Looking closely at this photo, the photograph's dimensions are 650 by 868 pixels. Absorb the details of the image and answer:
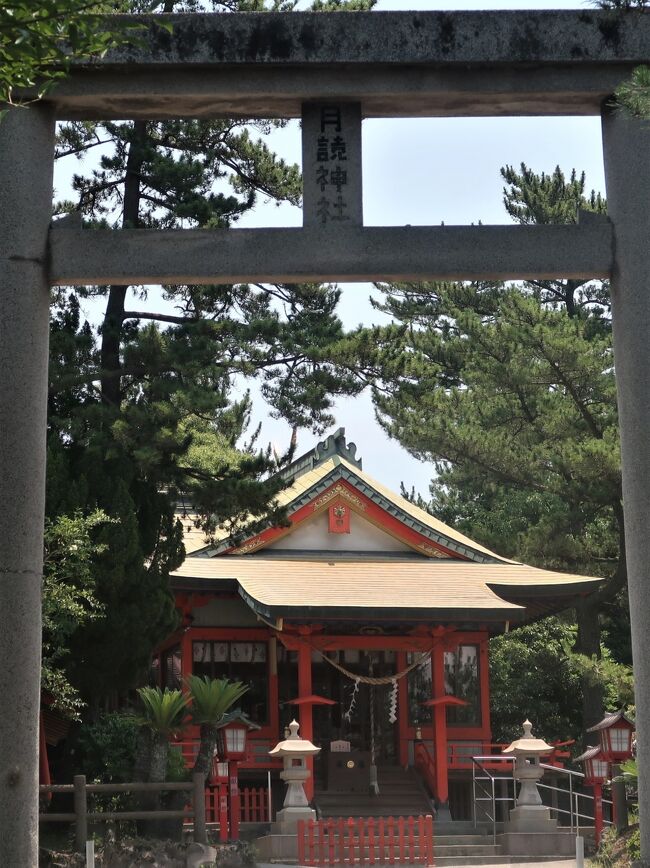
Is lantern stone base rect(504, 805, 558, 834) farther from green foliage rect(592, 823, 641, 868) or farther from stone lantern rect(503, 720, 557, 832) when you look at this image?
green foliage rect(592, 823, 641, 868)

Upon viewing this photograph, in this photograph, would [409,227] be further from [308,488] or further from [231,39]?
[308,488]

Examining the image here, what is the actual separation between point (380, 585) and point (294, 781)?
5.30 m

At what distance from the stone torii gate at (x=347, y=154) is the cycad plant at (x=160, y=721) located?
7240 mm

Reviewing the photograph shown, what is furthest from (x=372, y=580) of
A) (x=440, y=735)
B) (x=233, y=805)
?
(x=233, y=805)

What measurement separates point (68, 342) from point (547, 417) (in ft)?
44.5

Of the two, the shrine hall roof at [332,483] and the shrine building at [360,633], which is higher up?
the shrine hall roof at [332,483]

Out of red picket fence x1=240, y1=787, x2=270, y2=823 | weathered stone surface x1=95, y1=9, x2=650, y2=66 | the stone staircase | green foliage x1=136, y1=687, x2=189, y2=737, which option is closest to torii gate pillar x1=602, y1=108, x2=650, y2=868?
weathered stone surface x1=95, y1=9, x2=650, y2=66

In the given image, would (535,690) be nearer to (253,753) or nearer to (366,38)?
(253,753)

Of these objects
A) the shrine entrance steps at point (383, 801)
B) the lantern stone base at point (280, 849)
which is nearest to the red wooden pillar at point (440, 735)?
the shrine entrance steps at point (383, 801)

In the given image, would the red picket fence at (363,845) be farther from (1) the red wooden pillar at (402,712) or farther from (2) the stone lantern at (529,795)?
(1) the red wooden pillar at (402,712)

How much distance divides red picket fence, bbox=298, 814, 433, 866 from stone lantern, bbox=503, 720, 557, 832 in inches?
85.3

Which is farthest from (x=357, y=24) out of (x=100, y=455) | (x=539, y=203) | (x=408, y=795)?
(x=539, y=203)

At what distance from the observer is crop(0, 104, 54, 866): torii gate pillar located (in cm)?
1017

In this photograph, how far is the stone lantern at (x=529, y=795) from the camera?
20484 millimetres
